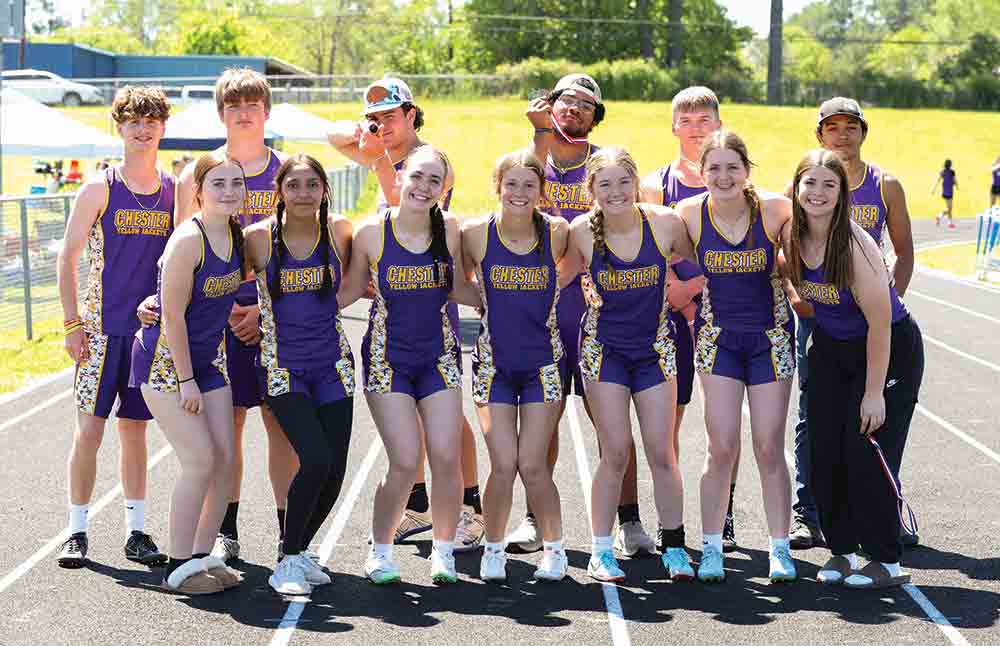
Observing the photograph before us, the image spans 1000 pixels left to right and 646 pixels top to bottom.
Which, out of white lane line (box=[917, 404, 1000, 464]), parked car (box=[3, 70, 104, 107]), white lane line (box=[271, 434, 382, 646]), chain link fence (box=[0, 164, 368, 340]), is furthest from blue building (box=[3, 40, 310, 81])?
white lane line (box=[271, 434, 382, 646])

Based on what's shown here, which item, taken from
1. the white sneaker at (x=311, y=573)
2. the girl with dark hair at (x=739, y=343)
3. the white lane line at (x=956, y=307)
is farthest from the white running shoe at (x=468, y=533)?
the white lane line at (x=956, y=307)

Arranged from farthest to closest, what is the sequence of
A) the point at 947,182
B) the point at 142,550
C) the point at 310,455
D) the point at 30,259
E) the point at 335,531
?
the point at 947,182, the point at 30,259, the point at 335,531, the point at 142,550, the point at 310,455

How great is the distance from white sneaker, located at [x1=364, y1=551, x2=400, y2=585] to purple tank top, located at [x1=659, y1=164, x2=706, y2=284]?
6.61 feet

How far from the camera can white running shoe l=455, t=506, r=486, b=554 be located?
6.52 m

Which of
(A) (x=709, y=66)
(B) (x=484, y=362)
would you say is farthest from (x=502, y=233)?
(A) (x=709, y=66)

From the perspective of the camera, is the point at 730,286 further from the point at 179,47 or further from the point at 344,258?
the point at 179,47

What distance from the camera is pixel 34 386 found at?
11.0 metres

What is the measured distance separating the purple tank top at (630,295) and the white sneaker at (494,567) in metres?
1.09

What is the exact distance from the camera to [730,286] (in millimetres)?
5961

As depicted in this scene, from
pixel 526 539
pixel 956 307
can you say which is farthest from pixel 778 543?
pixel 956 307

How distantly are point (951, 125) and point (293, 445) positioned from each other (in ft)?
201

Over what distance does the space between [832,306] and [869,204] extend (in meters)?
0.80

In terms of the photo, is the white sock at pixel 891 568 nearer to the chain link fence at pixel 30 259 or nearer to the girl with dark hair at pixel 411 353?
the girl with dark hair at pixel 411 353

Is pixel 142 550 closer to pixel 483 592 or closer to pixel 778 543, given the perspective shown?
pixel 483 592
